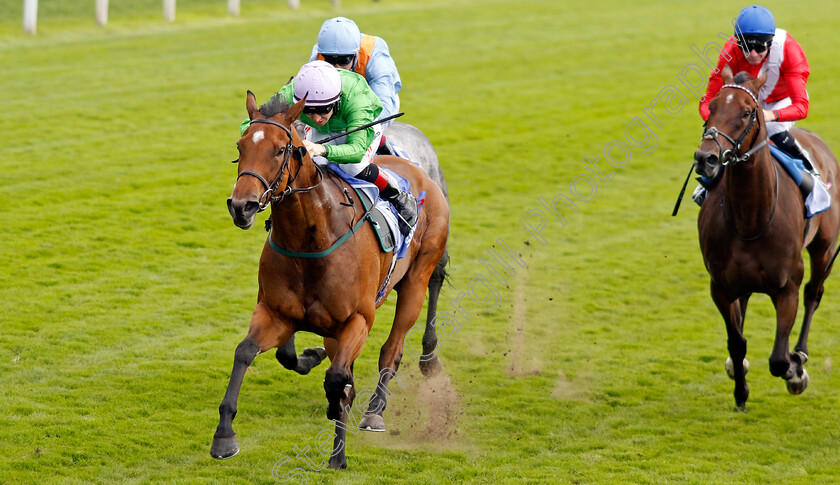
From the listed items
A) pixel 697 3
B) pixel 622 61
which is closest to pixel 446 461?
pixel 622 61

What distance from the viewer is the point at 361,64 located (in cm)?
699

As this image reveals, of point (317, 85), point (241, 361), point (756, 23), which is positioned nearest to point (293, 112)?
point (317, 85)

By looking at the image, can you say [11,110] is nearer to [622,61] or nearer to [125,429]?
[125,429]

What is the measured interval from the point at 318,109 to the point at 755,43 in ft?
10.3

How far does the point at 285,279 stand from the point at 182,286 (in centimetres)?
449

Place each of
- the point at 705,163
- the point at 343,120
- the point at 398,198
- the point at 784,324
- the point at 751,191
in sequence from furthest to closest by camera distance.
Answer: the point at 784,324 < the point at 751,191 < the point at 398,198 < the point at 705,163 < the point at 343,120

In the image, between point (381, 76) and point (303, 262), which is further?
point (381, 76)

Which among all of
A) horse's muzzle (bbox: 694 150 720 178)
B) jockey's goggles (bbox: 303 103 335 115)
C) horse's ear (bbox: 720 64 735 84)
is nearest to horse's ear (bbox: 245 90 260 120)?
jockey's goggles (bbox: 303 103 335 115)

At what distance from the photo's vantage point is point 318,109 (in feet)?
17.7

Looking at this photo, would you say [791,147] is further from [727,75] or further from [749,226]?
[727,75]

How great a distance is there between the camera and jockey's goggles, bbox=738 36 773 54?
6.67 meters

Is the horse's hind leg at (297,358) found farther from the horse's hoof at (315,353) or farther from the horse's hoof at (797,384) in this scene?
the horse's hoof at (797,384)

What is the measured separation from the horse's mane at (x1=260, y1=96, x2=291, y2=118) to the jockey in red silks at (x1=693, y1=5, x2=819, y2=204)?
119 inches

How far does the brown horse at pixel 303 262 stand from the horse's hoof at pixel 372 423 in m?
0.33
